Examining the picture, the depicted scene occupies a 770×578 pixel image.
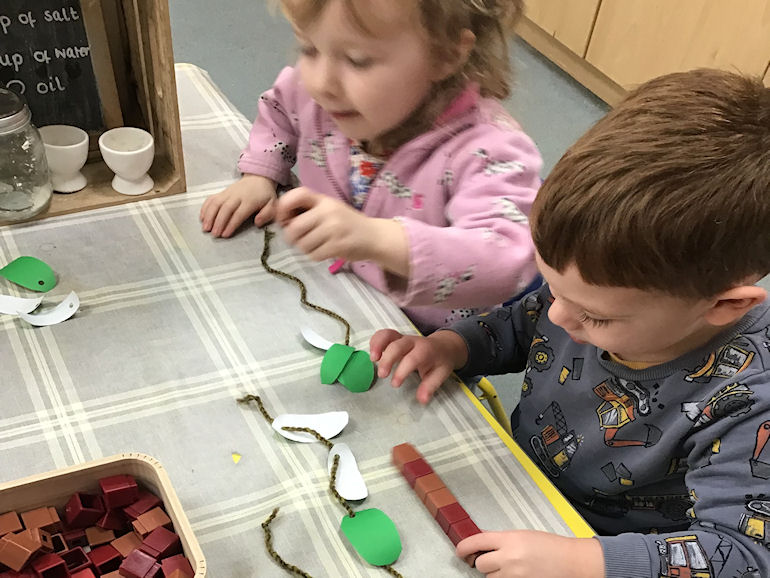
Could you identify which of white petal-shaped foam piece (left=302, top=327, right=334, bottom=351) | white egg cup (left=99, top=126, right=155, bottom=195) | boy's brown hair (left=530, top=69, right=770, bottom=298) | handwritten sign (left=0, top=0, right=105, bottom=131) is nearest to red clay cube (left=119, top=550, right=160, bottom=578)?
white petal-shaped foam piece (left=302, top=327, right=334, bottom=351)

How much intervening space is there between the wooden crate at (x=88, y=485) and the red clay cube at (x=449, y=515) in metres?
0.21

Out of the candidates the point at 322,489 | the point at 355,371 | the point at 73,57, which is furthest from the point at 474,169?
the point at 73,57

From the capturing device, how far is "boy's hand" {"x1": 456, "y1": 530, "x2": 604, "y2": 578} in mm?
607

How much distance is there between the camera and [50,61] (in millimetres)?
937

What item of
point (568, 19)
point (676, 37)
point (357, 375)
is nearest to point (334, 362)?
point (357, 375)

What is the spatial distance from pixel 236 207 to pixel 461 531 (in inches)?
19.3

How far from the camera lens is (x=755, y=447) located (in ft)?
2.08

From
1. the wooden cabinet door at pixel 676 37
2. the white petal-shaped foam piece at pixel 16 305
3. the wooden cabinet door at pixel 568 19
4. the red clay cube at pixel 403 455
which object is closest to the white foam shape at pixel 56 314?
the white petal-shaped foam piece at pixel 16 305

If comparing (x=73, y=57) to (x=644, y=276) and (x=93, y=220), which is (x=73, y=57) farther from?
(x=644, y=276)

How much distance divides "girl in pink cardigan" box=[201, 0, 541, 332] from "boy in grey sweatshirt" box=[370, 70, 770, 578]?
0.10m

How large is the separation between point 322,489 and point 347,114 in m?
0.42

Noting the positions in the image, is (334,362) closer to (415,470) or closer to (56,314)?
(415,470)

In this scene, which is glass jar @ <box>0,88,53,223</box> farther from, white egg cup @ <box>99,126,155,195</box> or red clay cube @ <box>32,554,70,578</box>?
red clay cube @ <box>32,554,70,578</box>

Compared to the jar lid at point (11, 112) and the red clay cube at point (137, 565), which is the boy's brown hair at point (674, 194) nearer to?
the red clay cube at point (137, 565)
